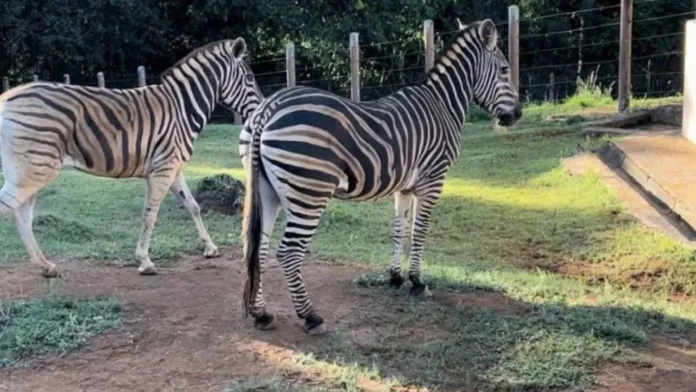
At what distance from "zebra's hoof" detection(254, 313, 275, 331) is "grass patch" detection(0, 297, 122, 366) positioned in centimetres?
89

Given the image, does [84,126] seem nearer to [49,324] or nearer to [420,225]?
[49,324]

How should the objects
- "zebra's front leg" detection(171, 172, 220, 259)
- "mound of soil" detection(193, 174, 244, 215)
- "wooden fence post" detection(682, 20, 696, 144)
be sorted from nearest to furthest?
"zebra's front leg" detection(171, 172, 220, 259), "mound of soil" detection(193, 174, 244, 215), "wooden fence post" detection(682, 20, 696, 144)

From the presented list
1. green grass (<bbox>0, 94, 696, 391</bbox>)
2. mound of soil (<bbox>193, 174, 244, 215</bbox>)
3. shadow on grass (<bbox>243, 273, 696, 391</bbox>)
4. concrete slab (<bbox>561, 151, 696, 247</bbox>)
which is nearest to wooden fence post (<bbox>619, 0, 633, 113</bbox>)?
green grass (<bbox>0, 94, 696, 391</bbox>)

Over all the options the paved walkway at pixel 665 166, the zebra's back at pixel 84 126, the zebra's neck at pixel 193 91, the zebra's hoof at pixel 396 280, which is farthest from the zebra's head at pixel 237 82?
the paved walkway at pixel 665 166

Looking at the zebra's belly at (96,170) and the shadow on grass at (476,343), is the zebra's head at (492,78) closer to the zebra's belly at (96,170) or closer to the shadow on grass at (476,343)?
the shadow on grass at (476,343)

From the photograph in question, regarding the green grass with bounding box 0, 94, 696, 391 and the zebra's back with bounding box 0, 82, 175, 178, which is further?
the zebra's back with bounding box 0, 82, 175, 178

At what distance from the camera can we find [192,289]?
5.81 metres

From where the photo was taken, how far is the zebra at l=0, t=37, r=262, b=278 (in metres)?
5.72

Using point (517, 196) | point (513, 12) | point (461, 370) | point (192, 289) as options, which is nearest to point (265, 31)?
point (513, 12)

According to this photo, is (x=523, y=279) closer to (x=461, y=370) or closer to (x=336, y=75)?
(x=461, y=370)

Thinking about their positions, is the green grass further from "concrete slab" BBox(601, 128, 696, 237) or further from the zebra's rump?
the zebra's rump

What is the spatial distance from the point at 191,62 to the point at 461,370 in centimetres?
386

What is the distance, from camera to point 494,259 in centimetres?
743

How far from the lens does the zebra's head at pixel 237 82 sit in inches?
277
